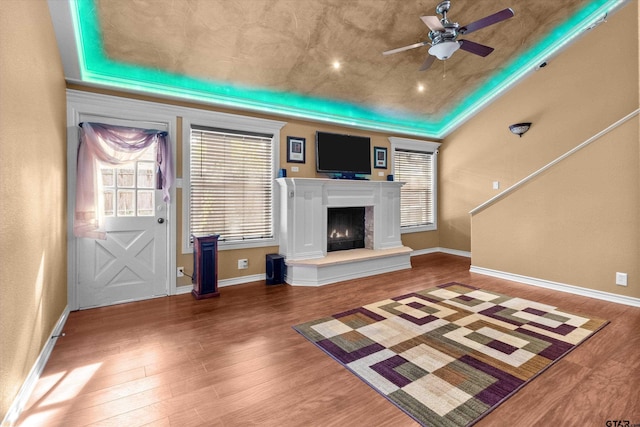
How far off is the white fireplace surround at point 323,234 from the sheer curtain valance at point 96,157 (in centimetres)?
188

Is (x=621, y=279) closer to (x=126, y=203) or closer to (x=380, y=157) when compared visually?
(x=380, y=157)

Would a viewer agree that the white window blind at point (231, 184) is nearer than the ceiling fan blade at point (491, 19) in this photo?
No

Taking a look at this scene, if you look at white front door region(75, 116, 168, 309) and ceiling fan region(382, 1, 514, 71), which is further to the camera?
white front door region(75, 116, 168, 309)

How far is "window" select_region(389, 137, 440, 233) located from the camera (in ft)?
20.6

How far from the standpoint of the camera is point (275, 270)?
14.3 ft

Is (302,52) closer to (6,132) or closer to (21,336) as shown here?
(6,132)

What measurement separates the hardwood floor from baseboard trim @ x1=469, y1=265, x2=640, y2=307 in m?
0.19

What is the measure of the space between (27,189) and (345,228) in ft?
13.5

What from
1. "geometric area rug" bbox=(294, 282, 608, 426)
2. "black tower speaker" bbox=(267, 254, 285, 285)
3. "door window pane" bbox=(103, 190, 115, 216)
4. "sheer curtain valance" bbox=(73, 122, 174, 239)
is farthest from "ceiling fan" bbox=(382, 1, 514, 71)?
"door window pane" bbox=(103, 190, 115, 216)

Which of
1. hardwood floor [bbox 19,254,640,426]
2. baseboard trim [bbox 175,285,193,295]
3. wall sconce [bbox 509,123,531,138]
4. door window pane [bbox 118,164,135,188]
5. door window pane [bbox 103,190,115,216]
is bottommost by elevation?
hardwood floor [bbox 19,254,640,426]

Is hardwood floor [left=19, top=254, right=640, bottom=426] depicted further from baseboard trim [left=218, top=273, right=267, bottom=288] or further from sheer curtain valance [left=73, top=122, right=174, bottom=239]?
sheer curtain valance [left=73, top=122, right=174, bottom=239]

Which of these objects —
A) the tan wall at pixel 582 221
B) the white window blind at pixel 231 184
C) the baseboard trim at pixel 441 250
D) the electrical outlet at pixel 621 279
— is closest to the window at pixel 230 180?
the white window blind at pixel 231 184

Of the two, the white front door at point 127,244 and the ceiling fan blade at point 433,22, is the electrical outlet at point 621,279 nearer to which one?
the ceiling fan blade at point 433,22

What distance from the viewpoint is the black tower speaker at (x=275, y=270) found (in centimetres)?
436
